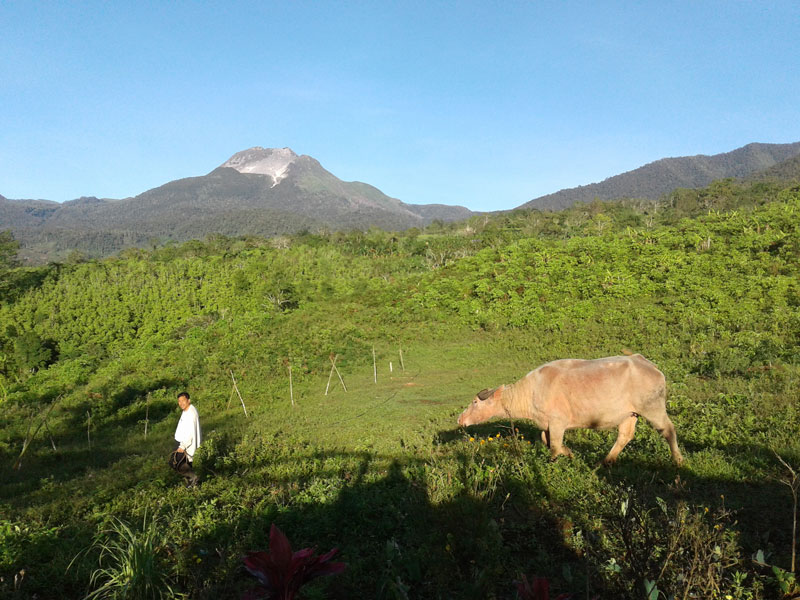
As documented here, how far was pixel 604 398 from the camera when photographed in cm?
644

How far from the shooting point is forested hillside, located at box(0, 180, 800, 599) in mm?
3959

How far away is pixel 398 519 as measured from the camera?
4910 mm

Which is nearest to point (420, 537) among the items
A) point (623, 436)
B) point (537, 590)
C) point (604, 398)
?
point (537, 590)

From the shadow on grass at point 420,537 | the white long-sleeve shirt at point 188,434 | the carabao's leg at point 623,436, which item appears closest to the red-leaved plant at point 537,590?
the shadow on grass at point 420,537

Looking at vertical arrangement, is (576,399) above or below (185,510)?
above

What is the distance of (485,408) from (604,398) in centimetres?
233

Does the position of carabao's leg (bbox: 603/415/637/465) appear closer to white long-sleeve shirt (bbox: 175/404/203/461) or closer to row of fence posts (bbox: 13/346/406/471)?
white long-sleeve shirt (bbox: 175/404/203/461)

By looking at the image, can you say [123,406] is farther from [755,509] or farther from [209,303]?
[209,303]

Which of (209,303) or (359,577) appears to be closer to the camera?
(359,577)

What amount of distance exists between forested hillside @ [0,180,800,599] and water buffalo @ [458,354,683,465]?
0.40 meters

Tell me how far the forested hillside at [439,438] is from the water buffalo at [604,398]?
0.40 metres

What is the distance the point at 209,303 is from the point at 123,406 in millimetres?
25572

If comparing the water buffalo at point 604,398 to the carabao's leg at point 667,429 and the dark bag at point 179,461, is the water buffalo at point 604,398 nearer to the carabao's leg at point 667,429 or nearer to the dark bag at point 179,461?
the carabao's leg at point 667,429

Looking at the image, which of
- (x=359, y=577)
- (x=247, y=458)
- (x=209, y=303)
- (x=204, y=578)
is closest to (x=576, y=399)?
(x=359, y=577)
